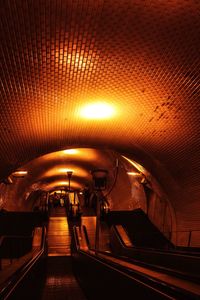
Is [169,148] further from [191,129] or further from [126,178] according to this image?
[126,178]

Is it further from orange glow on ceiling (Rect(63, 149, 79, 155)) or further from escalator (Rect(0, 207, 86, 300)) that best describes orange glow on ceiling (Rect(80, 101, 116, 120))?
orange glow on ceiling (Rect(63, 149, 79, 155))

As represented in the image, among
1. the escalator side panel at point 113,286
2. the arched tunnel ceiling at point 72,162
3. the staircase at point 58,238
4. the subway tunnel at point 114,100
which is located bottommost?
the escalator side panel at point 113,286

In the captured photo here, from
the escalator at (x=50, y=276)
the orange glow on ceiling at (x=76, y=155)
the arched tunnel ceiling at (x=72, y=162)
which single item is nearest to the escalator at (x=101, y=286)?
the escalator at (x=50, y=276)

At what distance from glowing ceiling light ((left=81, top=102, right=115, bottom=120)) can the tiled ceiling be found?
167 millimetres

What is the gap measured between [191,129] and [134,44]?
311 centimetres

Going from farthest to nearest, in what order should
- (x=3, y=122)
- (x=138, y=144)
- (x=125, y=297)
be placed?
(x=138, y=144) < (x=3, y=122) < (x=125, y=297)

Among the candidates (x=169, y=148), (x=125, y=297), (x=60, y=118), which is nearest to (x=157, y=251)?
(x=169, y=148)

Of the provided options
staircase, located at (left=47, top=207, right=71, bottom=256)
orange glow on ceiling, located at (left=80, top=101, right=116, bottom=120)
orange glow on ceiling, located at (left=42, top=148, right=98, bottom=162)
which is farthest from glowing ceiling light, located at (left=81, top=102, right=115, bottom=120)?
staircase, located at (left=47, top=207, right=71, bottom=256)

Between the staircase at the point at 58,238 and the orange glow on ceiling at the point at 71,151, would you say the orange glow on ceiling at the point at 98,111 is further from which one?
the staircase at the point at 58,238

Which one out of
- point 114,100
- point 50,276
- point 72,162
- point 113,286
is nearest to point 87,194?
point 72,162

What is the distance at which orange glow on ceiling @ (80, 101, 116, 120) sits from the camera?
761cm

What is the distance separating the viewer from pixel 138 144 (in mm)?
9961

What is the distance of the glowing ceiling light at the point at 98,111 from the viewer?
7.61 meters

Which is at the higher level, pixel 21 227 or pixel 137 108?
pixel 137 108
